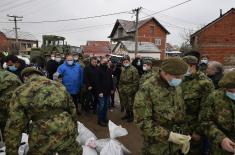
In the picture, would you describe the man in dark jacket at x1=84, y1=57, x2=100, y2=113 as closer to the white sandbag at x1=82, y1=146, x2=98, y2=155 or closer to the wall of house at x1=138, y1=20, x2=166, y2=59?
the white sandbag at x1=82, y1=146, x2=98, y2=155

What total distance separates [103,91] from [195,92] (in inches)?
132

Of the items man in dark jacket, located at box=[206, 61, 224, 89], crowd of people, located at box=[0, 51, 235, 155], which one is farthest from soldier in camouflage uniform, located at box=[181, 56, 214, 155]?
man in dark jacket, located at box=[206, 61, 224, 89]

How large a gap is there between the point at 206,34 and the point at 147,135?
2805 centimetres

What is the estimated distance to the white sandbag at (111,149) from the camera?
4.83 metres

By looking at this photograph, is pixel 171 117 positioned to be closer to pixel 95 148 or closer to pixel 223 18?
pixel 95 148

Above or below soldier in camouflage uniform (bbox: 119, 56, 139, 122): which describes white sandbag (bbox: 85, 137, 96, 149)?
below

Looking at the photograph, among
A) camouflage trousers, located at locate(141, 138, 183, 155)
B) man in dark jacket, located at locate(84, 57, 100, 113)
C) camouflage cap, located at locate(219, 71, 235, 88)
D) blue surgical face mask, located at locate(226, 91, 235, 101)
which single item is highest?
camouflage cap, located at locate(219, 71, 235, 88)

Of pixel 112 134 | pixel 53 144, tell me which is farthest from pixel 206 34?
pixel 53 144

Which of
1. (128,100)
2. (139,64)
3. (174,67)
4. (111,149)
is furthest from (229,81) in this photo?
(139,64)

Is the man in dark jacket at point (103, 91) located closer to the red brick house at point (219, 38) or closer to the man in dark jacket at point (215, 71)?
the man in dark jacket at point (215, 71)

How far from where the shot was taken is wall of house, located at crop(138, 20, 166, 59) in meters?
54.8

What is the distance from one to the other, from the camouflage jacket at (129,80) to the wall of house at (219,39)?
22.5 meters

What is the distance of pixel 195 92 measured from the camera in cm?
455

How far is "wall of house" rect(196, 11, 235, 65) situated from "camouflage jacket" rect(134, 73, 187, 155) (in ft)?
89.2
